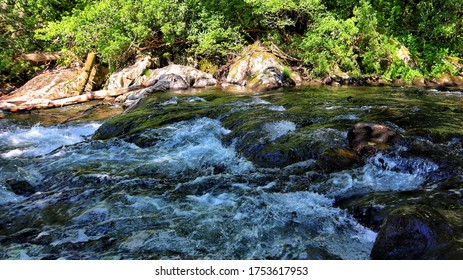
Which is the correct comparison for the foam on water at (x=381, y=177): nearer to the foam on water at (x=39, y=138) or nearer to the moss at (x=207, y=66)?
the foam on water at (x=39, y=138)

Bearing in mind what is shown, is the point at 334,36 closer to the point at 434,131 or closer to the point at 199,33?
the point at 199,33

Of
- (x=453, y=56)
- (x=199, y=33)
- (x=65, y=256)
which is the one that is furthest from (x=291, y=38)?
(x=65, y=256)

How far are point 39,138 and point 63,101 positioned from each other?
5.49 meters

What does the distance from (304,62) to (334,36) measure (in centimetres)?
177

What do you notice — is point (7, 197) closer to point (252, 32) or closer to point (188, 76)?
point (188, 76)

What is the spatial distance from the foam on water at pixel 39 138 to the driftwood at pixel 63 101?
3.38 meters

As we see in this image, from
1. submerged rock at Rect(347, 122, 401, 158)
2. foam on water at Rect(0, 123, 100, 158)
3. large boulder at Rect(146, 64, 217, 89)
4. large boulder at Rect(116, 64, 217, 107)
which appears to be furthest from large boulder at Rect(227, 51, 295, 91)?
submerged rock at Rect(347, 122, 401, 158)

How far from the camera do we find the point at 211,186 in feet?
17.0

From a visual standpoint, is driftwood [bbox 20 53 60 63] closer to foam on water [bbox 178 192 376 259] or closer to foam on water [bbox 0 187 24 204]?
foam on water [bbox 0 187 24 204]

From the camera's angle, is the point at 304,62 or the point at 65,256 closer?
the point at 65,256

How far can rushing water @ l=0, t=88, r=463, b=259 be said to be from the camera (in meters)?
3.81

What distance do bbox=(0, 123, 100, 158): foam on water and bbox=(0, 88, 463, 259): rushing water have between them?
62 millimetres

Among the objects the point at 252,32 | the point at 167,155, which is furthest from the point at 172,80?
the point at 167,155

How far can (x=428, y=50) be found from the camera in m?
16.2
